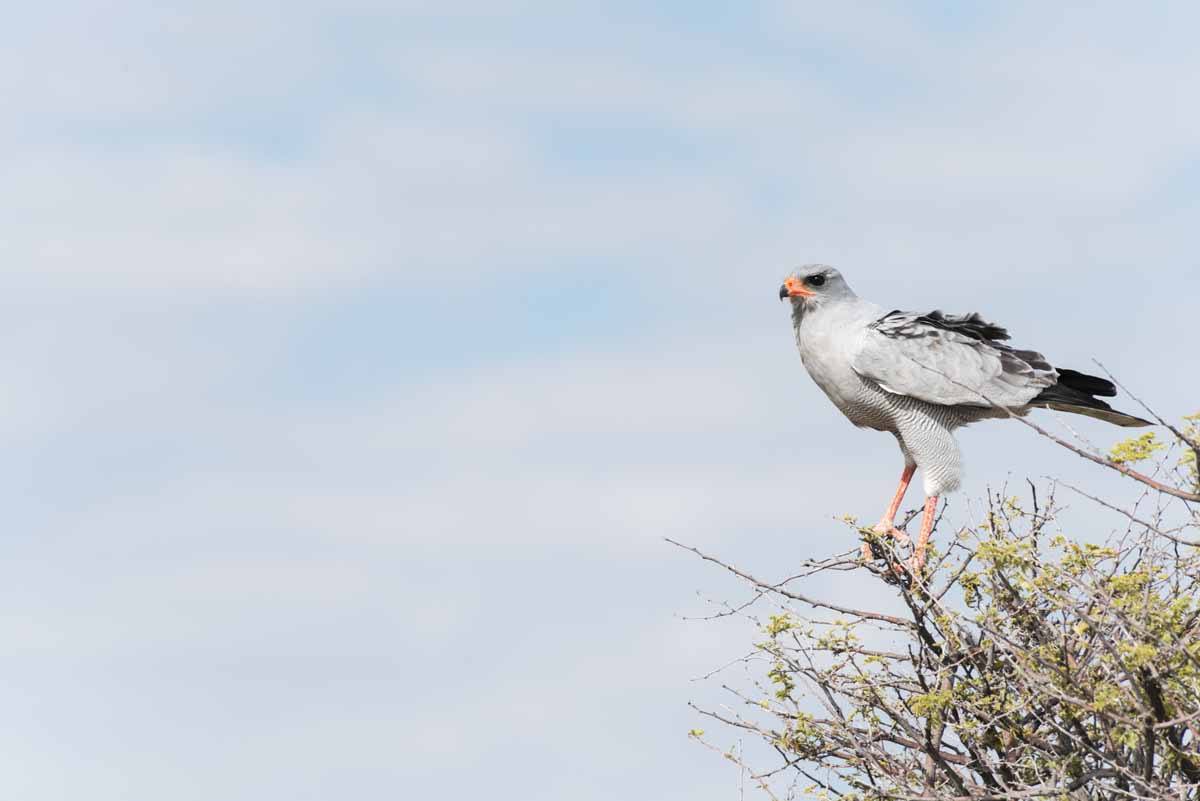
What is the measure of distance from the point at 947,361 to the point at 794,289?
1.20 meters

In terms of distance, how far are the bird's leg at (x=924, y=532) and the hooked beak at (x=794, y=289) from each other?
1.74 metres

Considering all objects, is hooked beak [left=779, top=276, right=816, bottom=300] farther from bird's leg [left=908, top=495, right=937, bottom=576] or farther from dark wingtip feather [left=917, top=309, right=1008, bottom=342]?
bird's leg [left=908, top=495, right=937, bottom=576]

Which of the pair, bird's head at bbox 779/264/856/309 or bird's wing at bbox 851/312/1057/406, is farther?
bird's head at bbox 779/264/856/309

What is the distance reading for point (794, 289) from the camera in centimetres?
1036

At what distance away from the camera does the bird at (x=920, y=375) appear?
9891 millimetres

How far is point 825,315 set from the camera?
33.8ft

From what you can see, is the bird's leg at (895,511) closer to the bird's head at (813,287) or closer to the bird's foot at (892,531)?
the bird's foot at (892,531)

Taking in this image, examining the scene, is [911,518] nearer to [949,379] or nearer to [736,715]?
[949,379]

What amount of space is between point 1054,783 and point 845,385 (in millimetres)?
3201

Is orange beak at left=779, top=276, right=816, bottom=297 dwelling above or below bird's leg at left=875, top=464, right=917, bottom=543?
above

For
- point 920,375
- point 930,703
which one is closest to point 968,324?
point 920,375

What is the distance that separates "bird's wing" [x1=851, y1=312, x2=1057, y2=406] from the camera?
32.5 feet

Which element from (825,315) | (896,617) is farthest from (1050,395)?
(896,617)

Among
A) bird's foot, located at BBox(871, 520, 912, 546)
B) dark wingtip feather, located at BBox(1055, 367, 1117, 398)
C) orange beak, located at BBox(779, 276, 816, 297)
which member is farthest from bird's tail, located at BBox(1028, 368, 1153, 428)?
orange beak, located at BBox(779, 276, 816, 297)
